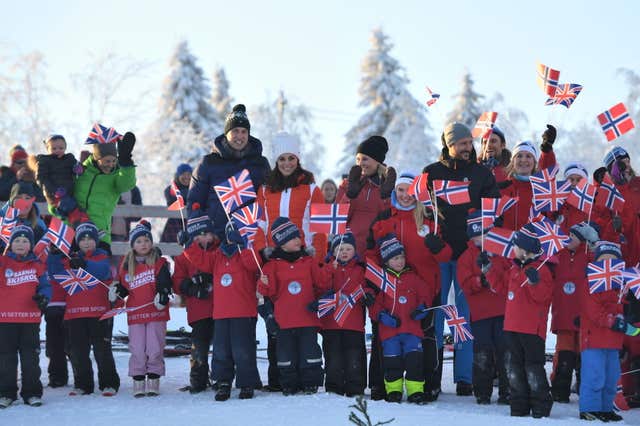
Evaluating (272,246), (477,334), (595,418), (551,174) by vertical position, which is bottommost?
(595,418)

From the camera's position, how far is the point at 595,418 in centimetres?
736

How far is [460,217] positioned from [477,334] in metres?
0.99

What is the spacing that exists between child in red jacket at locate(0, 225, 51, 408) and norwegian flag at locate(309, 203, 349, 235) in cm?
224

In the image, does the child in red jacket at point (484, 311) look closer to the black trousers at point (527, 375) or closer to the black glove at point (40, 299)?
the black trousers at point (527, 375)

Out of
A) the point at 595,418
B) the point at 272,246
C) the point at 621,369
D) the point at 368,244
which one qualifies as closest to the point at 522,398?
the point at 595,418

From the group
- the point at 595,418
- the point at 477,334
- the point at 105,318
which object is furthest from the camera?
the point at 105,318

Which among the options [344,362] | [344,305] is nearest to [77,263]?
[344,305]

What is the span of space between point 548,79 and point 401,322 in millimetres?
2924

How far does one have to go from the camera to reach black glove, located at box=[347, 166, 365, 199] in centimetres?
866

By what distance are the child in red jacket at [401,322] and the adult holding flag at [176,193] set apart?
1.98m

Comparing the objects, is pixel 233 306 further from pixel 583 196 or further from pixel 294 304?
pixel 583 196

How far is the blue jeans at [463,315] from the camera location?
835 cm

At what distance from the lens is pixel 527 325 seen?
7582 millimetres

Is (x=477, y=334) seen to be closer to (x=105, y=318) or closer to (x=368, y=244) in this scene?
(x=368, y=244)
